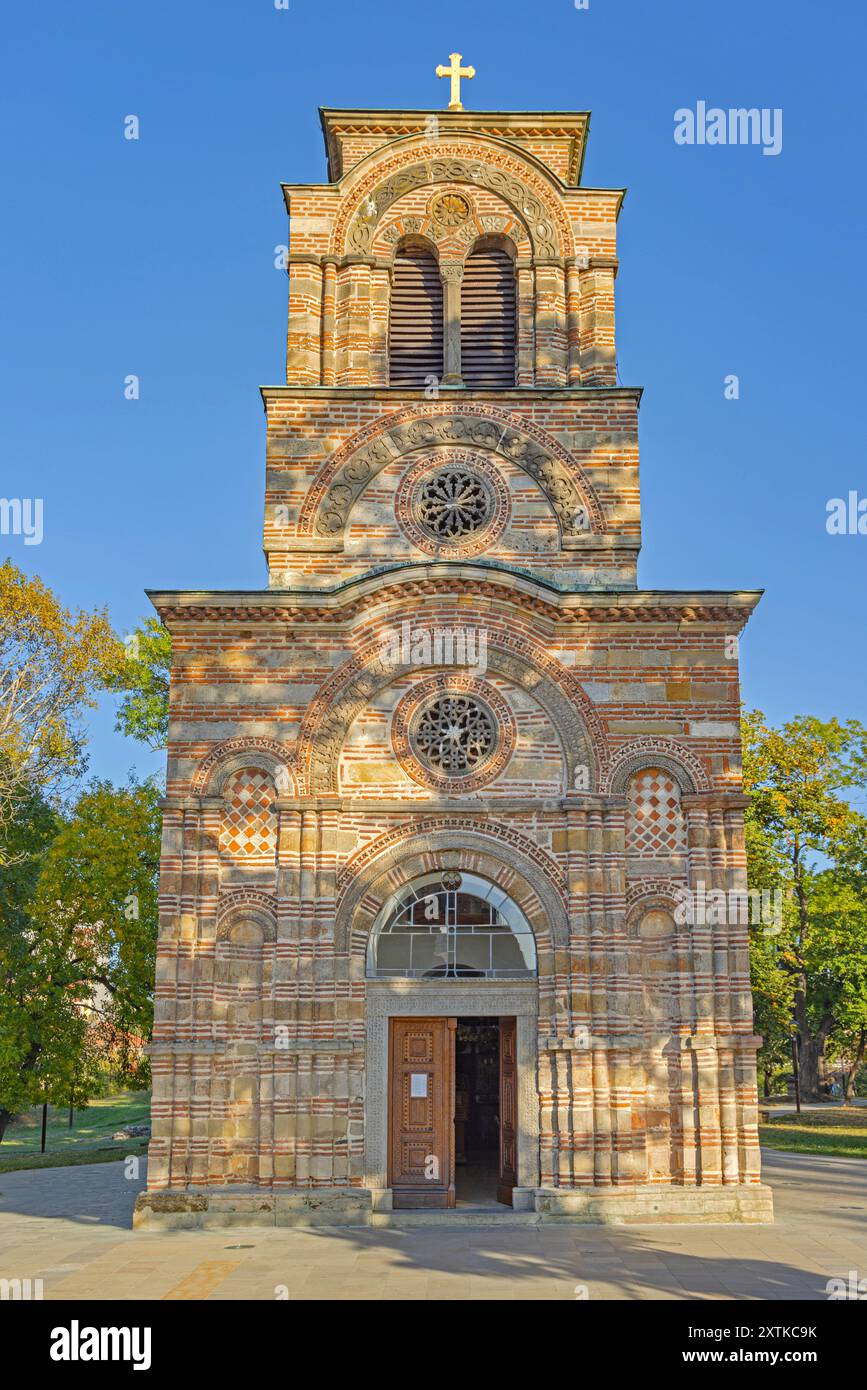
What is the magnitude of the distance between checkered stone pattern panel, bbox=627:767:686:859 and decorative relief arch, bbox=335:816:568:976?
4.10ft

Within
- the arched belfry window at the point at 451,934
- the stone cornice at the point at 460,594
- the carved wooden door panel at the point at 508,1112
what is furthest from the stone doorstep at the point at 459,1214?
the stone cornice at the point at 460,594

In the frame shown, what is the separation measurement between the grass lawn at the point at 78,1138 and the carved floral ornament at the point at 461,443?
15.4 meters

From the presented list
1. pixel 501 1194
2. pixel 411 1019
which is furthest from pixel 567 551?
pixel 501 1194

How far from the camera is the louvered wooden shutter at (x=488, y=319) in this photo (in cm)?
1997

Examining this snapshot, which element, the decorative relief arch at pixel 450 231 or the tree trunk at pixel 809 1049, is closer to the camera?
the decorative relief arch at pixel 450 231

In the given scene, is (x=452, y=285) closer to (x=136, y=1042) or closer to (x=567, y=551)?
(x=567, y=551)

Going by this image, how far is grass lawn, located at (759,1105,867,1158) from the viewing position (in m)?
27.5

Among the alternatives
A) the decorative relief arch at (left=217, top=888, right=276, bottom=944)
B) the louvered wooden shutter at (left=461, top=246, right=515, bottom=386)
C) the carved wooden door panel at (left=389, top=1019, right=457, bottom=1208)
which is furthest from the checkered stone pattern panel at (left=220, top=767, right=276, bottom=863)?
the louvered wooden shutter at (left=461, top=246, right=515, bottom=386)

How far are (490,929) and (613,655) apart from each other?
13.6 ft

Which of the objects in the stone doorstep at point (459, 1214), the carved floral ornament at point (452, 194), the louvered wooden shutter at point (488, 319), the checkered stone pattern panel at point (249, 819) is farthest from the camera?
the carved floral ornament at point (452, 194)

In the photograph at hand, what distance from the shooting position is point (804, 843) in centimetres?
3588

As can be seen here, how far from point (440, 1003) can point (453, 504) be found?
7.15m

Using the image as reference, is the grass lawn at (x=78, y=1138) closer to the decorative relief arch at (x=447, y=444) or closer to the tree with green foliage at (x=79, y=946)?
the tree with green foliage at (x=79, y=946)

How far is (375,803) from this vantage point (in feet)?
57.1
